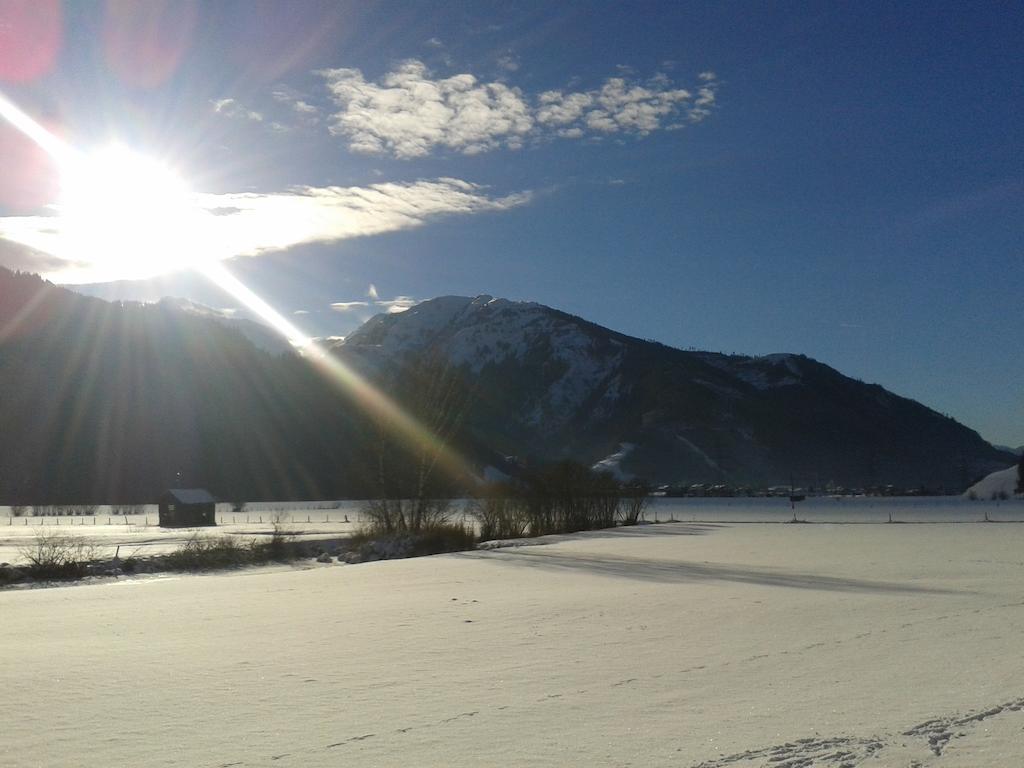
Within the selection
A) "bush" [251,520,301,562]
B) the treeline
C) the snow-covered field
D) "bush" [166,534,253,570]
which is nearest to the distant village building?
the treeline

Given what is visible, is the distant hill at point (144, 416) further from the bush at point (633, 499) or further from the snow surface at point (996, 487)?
the snow surface at point (996, 487)

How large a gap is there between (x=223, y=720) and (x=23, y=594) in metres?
21.2

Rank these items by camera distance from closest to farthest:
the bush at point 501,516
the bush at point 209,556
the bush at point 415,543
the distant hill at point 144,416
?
the bush at point 209,556
the bush at point 415,543
the bush at point 501,516
the distant hill at point 144,416

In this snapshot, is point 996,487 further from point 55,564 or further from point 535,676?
point 535,676

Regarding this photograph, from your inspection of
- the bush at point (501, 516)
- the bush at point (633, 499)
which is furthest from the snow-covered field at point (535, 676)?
the bush at point (633, 499)

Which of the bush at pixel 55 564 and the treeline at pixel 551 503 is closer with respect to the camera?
the bush at pixel 55 564

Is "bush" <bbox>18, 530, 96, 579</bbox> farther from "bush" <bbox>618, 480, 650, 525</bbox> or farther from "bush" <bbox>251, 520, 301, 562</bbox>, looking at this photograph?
"bush" <bbox>618, 480, 650, 525</bbox>

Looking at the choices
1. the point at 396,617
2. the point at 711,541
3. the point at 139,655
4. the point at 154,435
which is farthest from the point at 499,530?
the point at 154,435

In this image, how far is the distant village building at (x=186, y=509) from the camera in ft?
278

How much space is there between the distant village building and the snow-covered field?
67810 mm

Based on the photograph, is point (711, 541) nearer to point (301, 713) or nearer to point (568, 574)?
point (568, 574)

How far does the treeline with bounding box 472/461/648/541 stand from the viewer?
53.5m

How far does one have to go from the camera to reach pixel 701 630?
1331cm

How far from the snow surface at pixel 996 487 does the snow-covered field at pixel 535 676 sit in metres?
133
